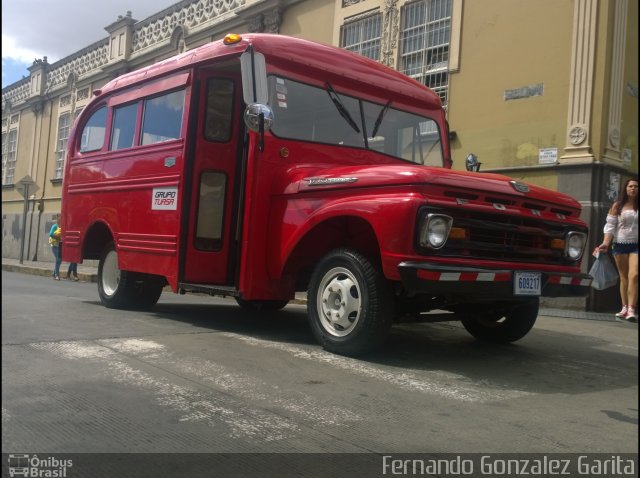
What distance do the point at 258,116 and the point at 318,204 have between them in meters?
0.88

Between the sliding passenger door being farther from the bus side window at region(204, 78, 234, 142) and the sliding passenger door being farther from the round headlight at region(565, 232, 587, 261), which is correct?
the round headlight at region(565, 232, 587, 261)

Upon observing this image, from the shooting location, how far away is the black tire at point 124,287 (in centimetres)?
726

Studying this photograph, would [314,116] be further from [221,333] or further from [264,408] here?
[264,408]

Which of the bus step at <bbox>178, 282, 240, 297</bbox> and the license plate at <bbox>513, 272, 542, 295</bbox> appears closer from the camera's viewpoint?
the license plate at <bbox>513, 272, 542, 295</bbox>

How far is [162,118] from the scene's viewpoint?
661 cm

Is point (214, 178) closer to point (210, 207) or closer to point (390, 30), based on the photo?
point (210, 207)

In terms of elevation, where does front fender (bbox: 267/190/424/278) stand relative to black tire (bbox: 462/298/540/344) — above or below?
above

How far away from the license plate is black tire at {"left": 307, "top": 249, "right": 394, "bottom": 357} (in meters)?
0.92

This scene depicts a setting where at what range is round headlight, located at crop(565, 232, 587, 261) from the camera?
4.92 meters

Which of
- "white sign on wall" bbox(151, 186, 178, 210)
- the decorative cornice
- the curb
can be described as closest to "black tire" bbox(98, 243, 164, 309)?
"white sign on wall" bbox(151, 186, 178, 210)

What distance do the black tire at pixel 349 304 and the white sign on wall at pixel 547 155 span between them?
601 cm

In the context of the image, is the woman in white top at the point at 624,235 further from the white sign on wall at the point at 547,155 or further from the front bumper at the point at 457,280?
the white sign on wall at the point at 547,155

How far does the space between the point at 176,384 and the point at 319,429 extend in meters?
1.18
